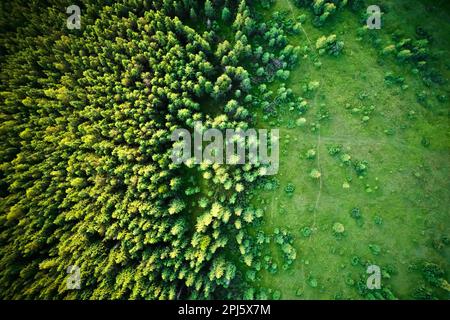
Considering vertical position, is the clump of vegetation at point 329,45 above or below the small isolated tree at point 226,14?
below

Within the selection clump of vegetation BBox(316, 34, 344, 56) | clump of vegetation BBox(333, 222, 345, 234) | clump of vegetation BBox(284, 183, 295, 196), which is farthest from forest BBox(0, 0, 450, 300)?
clump of vegetation BBox(333, 222, 345, 234)

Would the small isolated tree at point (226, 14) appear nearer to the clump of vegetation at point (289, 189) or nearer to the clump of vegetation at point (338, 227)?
the clump of vegetation at point (289, 189)

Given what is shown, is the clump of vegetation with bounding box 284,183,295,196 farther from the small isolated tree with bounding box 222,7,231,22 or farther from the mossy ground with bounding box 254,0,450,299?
the small isolated tree with bounding box 222,7,231,22

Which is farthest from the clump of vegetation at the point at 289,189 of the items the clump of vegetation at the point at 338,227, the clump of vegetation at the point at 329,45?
the clump of vegetation at the point at 329,45

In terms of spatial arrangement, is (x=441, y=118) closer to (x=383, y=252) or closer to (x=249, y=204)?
(x=383, y=252)
